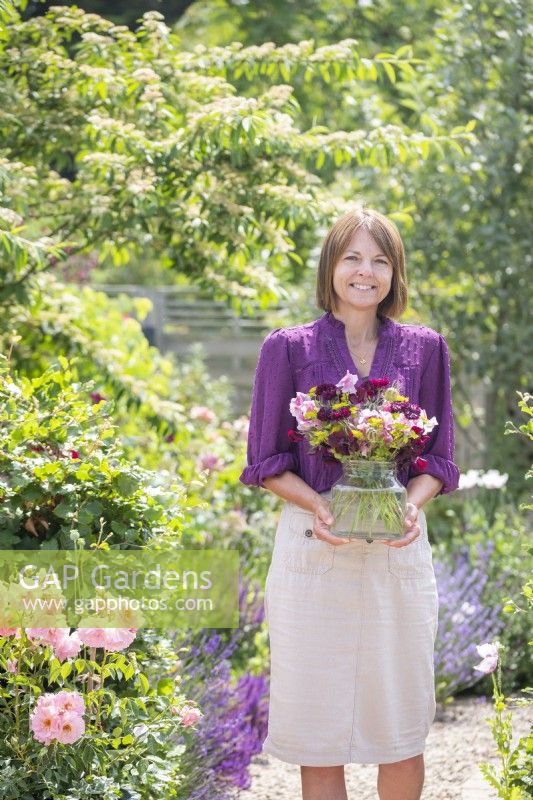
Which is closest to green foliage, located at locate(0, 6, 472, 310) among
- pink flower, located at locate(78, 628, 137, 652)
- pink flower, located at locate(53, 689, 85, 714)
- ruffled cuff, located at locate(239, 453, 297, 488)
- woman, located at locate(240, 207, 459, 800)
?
woman, located at locate(240, 207, 459, 800)

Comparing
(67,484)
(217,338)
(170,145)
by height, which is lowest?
(217,338)

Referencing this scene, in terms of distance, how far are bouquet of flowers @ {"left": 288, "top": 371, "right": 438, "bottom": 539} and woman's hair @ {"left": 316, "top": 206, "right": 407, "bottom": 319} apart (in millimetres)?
360

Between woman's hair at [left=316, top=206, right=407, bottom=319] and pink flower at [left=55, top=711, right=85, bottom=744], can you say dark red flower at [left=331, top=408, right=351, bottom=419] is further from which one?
pink flower at [left=55, top=711, right=85, bottom=744]

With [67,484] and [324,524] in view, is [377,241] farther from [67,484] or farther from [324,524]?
[67,484]

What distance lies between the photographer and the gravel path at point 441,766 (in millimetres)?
3613

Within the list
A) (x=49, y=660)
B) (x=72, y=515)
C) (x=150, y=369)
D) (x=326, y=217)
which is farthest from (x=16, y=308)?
(x=49, y=660)

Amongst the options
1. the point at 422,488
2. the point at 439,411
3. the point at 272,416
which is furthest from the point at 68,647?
the point at 439,411

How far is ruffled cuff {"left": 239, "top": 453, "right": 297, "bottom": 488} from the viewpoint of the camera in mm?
2656

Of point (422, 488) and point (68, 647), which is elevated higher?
point (422, 488)

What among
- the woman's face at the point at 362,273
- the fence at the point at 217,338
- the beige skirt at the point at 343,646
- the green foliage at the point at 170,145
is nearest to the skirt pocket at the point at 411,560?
the beige skirt at the point at 343,646

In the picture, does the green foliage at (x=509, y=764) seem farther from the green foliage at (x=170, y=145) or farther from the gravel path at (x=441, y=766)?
the green foliage at (x=170, y=145)

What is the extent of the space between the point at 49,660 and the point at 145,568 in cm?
37

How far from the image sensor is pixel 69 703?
2455mm

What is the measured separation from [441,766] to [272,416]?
1757 mm
